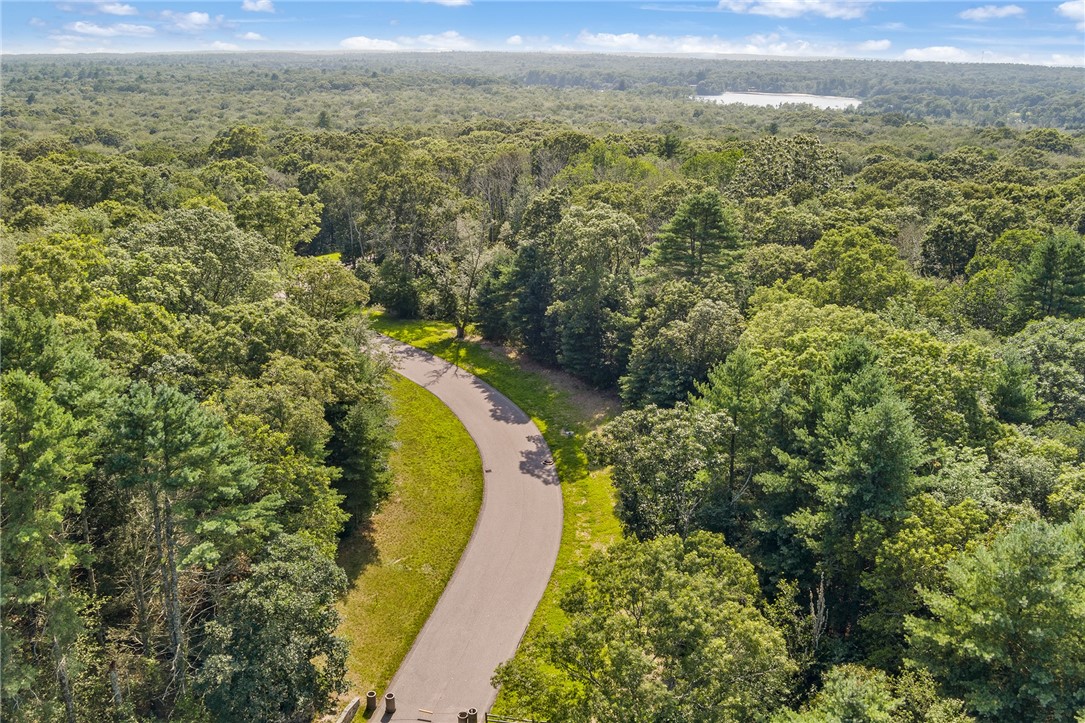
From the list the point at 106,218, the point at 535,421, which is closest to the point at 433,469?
the point at 535,421

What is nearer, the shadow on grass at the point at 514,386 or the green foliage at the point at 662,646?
the green foliage at the point at 662,646

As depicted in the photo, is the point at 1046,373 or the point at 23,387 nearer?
the point at 23,387

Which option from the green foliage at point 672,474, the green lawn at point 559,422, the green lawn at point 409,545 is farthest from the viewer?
the green lawn at point 559,422

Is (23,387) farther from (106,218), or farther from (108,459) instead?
(106,218)

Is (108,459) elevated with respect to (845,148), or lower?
lower

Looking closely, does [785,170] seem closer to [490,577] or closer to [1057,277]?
[1057,277]

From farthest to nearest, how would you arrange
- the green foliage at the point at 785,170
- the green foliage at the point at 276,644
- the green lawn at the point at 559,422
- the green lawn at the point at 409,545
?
the green foliage at the point at 785,170 < the green lawn at the point at 559,422 < the green lawn at the point at 409,545 < the green foliage at the point at 276,644

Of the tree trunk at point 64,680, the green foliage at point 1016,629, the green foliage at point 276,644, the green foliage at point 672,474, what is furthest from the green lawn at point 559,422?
the tree trunk at point 64,680

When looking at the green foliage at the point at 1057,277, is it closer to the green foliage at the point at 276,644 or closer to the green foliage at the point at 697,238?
the green foliage at the point at 697,238
